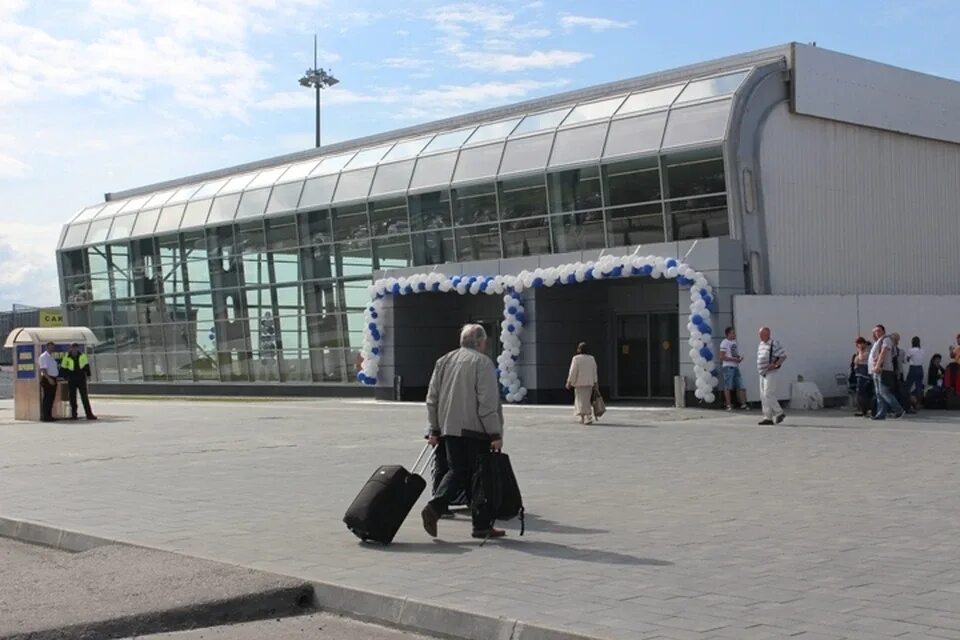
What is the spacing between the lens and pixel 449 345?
34.3 m

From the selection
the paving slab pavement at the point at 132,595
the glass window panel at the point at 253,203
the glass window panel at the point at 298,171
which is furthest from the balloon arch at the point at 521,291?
the paving slab pavement at the point at 132,595

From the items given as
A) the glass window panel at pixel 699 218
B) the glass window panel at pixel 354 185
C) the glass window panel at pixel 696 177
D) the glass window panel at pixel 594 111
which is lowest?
the glass window panel at pixel 699 218

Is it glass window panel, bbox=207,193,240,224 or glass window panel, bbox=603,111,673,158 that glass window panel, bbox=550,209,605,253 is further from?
glass window panel, bbox=207,193,240,224

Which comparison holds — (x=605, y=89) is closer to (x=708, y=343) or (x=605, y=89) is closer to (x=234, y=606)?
(x=708, y=343)

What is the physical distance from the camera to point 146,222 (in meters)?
46.0

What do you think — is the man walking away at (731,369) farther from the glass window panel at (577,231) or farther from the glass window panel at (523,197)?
the glass window panel at (523,197)

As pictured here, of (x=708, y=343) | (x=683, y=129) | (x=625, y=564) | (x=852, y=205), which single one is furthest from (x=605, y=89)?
(x=625, y=564)

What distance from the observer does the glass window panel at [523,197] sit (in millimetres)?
30797

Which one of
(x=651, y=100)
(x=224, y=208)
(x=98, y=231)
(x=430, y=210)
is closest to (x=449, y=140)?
(x=430, y=210)

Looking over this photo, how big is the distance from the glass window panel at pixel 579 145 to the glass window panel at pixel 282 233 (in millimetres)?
11905

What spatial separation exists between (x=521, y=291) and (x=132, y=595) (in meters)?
22.1

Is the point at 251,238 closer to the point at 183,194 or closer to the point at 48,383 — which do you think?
the point at 183,194

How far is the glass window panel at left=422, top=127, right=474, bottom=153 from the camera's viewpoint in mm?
33906

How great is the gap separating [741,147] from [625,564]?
762 inches
